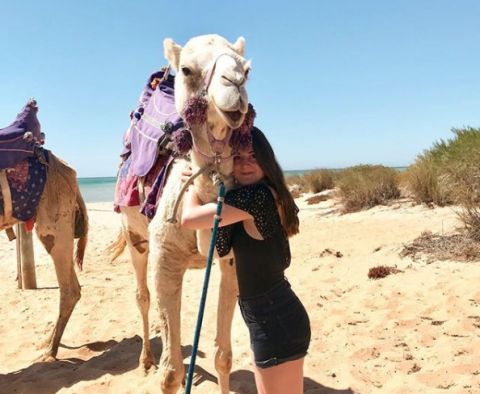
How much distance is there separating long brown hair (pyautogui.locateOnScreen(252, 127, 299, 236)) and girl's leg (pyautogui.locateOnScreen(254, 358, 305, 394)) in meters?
0.65

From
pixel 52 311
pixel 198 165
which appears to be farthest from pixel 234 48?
pixel 52 311

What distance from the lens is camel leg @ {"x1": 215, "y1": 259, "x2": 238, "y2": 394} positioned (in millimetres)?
3018

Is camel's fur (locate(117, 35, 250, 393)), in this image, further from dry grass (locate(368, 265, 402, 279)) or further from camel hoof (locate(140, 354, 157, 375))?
dry grass (locate(368, 265, 402, 279))

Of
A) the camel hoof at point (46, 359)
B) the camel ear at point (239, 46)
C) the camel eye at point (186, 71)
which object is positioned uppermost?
the camel ear at point (239, 46)

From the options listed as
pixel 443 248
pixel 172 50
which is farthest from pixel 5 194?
pixel 443 248

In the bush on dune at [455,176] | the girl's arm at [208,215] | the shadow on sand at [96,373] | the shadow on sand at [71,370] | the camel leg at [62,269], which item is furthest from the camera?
the bush on dune at [455,176]

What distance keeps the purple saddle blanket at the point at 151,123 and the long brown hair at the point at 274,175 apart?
861 millimetres

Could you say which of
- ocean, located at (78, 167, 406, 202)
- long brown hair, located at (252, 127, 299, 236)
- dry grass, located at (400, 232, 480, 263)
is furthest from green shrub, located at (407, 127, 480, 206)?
ocean, located at (78, 167, 406, 202)

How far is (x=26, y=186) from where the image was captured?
4.42m

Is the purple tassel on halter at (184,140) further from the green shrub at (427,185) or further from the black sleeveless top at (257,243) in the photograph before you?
the green shrub at (427,185)

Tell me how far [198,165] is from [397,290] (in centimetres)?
375

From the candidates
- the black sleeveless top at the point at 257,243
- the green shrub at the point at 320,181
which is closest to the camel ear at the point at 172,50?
the black sleeveless top at the point at 257,243

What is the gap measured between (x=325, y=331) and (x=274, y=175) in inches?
108

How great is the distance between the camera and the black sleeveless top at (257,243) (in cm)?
215
